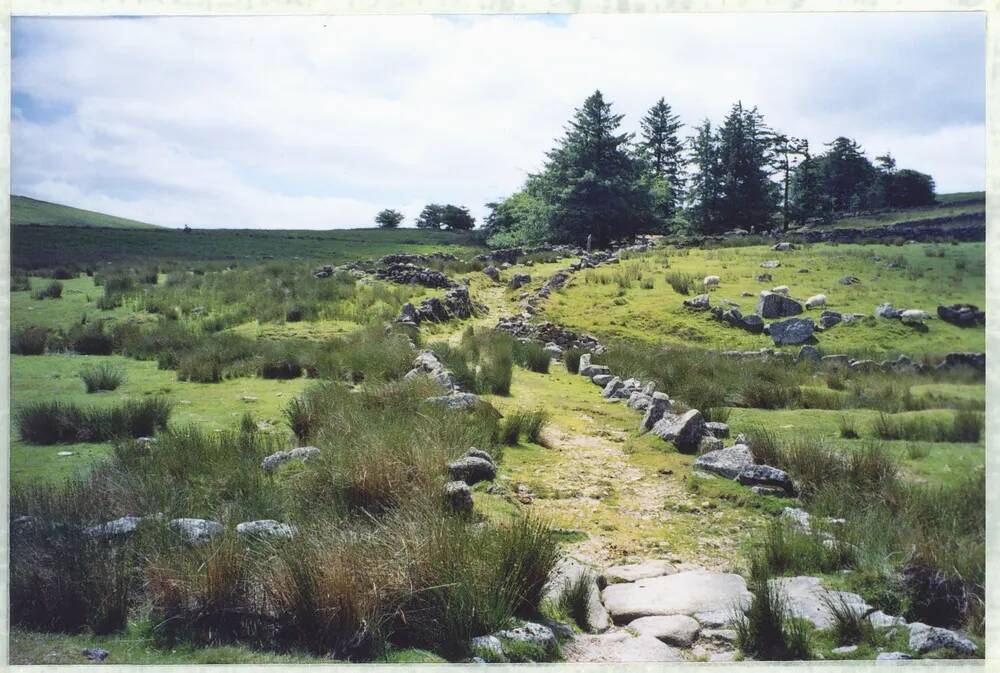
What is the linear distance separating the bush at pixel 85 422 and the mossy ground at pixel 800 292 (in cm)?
783

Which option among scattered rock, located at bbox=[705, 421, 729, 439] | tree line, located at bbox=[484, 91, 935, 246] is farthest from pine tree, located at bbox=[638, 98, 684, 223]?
scattered rock, located at bbox=[705, 421, 729, 439]

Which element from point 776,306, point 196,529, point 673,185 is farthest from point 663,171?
point 196,529

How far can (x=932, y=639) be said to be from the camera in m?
3.44

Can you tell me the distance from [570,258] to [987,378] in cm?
2091

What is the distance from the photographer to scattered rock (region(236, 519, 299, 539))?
4223 millimetres

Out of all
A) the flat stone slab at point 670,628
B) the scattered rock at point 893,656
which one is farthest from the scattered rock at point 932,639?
the flat stone slab at point 670,628

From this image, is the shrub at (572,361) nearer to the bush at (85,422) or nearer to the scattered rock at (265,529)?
the bush at (85,422)

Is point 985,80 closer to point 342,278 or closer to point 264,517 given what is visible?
point 264,517

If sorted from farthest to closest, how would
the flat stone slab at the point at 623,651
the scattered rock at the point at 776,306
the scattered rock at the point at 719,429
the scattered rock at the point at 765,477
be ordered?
the scattered rock at the point at 776,306 → the scattered rock at the point at 719,429 → the scattered rock at the point at 765,477 → the flat stone slab at the point at 623,651

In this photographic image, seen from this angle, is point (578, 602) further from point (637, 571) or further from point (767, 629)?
point (767, 629)

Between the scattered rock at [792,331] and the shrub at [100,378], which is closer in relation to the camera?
the shrub at [100,378]

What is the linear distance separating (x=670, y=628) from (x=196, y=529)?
10.00 ft

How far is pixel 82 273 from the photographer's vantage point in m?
19.9

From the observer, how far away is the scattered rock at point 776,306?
13.3 metres
